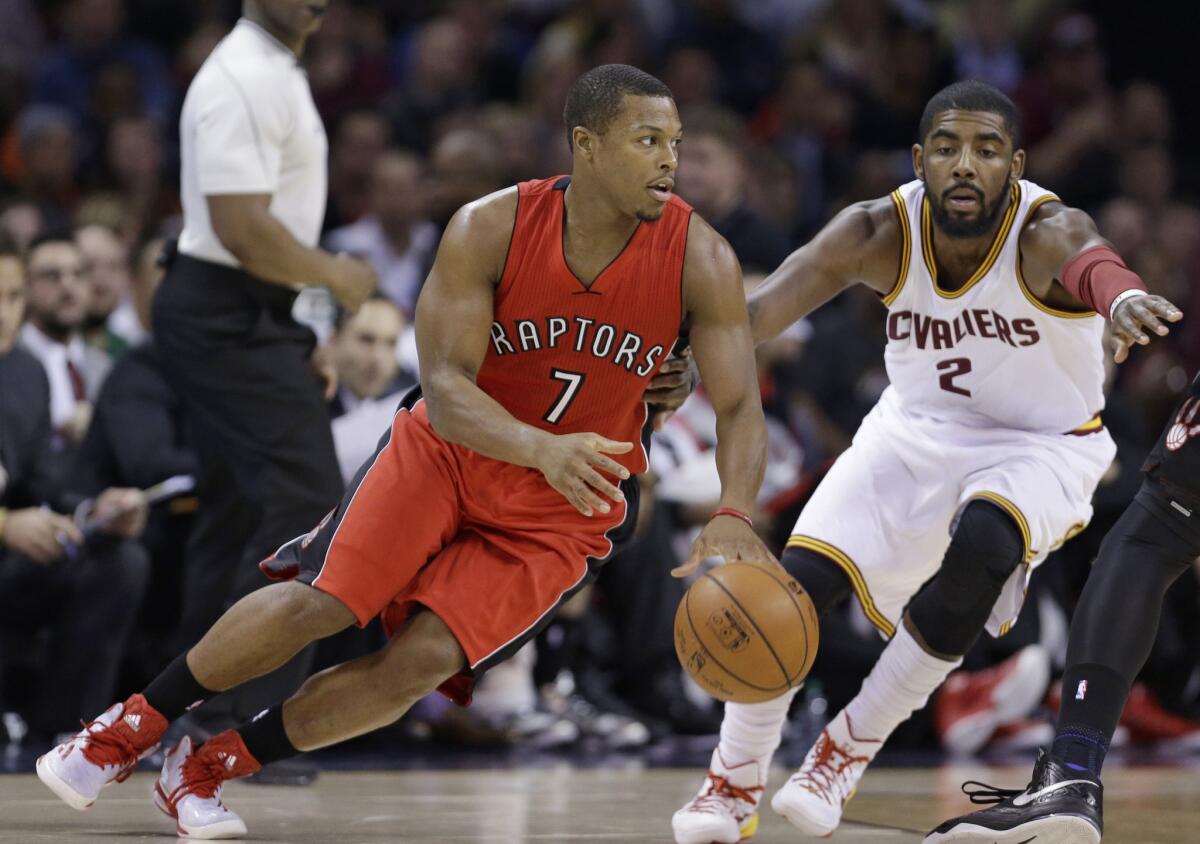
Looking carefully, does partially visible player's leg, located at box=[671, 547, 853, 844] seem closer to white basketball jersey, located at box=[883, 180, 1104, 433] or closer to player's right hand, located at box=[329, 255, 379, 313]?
white basketball jersey, located at box=[883, 180, 1104, 433]

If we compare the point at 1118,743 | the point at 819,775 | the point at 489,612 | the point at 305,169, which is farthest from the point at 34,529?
the point at 1118,743

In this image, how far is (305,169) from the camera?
18.5 feet

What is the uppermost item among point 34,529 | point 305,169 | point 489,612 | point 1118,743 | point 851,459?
point 305,169

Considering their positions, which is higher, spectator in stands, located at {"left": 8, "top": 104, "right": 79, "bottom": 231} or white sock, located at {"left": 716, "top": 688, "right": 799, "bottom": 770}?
spectator in stands, located at {"left": 8, "top": 104, "right": 79, "bottom": 231}

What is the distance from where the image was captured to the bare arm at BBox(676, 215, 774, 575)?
399 centimetres

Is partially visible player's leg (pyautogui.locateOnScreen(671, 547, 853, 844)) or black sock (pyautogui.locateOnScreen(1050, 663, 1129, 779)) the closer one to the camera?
black sock (pyautogui.locateOnScreen(1050, 663, 1129, 779))

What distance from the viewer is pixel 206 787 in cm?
430

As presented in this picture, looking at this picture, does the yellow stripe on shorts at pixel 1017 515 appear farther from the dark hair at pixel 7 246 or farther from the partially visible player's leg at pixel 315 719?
the dark hair at pixel 7 246

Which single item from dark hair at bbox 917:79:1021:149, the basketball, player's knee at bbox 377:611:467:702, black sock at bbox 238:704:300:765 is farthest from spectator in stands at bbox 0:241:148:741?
dark hair at bbox 917:79:1021:149

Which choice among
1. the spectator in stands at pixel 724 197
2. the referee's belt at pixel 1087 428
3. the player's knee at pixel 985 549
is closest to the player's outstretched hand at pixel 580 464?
the player's knee at pixel 985 549

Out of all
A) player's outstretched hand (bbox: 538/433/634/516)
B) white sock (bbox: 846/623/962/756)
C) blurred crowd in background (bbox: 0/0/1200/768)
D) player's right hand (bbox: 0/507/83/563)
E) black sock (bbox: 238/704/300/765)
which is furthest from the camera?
blurred crowd in background (bbox: 0/0/1200/768)

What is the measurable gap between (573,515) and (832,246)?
1.10 m

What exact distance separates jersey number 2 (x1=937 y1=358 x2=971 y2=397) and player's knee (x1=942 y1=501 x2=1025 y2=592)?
0.43 m

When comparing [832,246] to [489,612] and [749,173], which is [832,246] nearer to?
[489,612]
